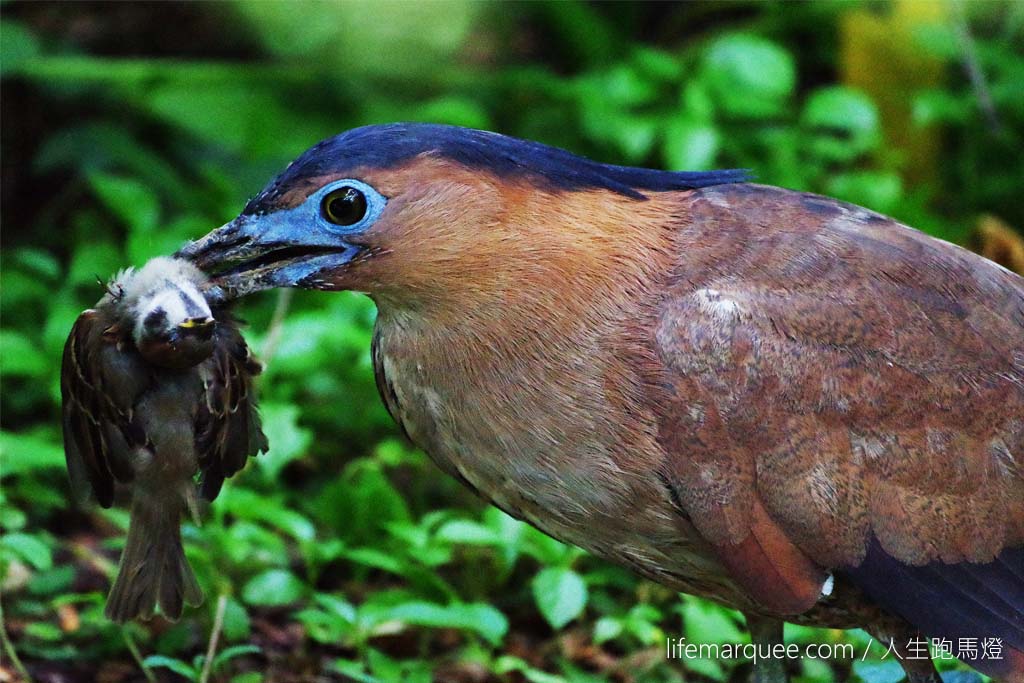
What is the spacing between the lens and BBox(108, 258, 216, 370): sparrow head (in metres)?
3.46

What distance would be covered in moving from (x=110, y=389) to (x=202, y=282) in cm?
40

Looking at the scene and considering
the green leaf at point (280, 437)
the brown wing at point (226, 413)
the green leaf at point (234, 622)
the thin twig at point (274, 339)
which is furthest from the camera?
the thin twig at point (274, 339)

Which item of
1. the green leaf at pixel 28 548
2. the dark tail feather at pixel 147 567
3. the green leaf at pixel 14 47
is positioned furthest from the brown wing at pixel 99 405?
the green leaf at pixel 14 47

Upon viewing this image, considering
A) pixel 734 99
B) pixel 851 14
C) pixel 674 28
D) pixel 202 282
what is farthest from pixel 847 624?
pixel 674 28

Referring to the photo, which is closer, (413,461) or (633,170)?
(633,170)

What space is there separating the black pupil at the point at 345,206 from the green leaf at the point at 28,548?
151 centimetres

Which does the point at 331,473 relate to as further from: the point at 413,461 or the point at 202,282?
the point at 202,282

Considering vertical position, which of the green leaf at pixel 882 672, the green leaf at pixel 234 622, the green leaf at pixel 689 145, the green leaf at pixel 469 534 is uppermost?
the green leaf at pixel 689 145

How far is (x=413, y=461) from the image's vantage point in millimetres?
5488

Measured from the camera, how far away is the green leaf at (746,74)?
6945mm

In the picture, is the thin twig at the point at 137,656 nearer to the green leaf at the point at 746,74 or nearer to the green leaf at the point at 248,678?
the green leaf at the point at 248,678

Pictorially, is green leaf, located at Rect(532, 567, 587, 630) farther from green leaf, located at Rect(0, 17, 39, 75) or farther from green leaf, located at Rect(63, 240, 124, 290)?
green leaf, located at Rect(0, 17, 39, 75)

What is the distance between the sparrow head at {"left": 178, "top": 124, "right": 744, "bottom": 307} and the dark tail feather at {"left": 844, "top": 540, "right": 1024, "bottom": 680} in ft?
3.76

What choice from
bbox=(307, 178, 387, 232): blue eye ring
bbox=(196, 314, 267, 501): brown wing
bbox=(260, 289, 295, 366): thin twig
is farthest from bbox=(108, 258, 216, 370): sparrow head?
bbox=(260, 289, 295, 366): thin twig
